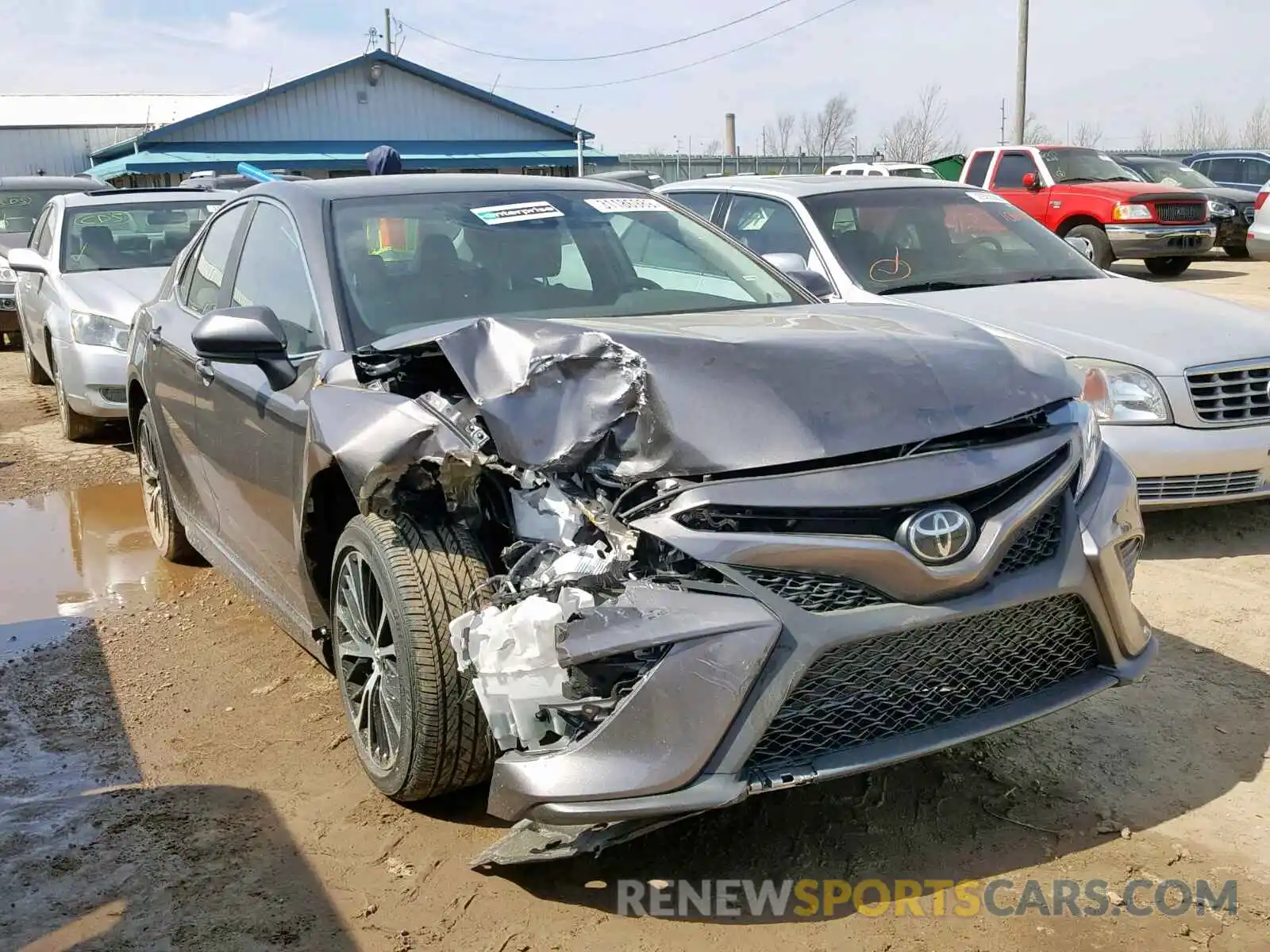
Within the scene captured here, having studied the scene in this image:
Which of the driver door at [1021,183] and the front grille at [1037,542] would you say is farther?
the driver door at [1021,183]

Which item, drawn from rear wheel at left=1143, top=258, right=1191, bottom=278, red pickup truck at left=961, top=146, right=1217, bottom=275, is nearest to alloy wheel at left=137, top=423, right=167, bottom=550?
red pickup truck at left=961, top=146, right=1217, bottom=275

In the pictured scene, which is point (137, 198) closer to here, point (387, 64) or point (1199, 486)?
point (1199, 486)

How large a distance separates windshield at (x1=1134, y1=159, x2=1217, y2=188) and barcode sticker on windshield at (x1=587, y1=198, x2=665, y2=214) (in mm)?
17745

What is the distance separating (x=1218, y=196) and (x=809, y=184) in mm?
15464

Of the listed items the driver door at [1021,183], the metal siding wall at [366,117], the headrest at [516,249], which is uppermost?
the metal siding wall at [366,117]

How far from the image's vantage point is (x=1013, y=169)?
1645cm

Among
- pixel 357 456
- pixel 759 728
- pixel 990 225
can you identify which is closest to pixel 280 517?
pixel 357 456

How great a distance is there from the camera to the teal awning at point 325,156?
2878cm

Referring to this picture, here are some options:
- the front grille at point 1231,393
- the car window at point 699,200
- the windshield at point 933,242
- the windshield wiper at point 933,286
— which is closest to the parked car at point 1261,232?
Answer: the windshield at point 933,242

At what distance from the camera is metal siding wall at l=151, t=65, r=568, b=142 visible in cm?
3142

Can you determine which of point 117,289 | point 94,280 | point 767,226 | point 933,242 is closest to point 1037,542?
point 933,242

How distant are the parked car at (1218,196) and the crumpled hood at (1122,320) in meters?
14.6

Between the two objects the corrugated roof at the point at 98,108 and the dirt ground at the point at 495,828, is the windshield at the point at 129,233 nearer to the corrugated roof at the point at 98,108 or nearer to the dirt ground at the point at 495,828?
the dirt ground at the point at 495,828

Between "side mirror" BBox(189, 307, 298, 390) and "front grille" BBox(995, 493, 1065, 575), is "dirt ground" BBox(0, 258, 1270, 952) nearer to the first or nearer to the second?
"front grille" BBox(995, 493, 1065, 575)
